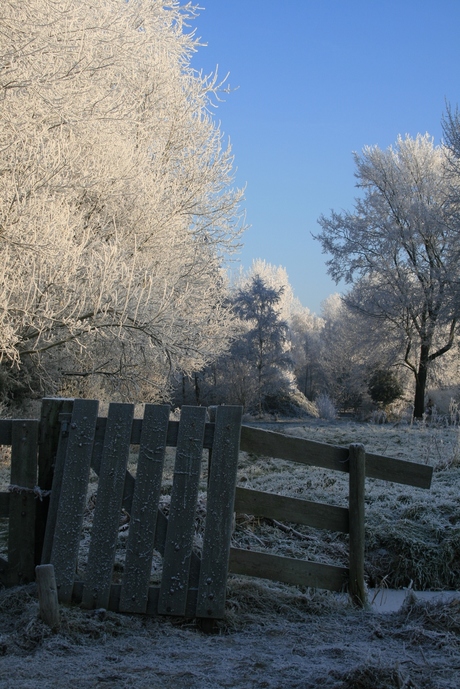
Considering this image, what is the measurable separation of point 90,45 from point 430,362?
20.3 m

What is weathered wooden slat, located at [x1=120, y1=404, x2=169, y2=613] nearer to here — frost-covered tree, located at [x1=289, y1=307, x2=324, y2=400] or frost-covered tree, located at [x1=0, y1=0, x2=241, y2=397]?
frost-covered tree, located at [x1=0, y1=0, x2=241, y2=397]

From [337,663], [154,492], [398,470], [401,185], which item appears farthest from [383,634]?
[401,185]

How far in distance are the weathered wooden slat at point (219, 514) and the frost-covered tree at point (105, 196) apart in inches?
→ 238

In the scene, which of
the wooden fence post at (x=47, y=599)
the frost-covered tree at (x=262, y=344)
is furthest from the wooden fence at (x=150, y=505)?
the frost-covered tree at (x=262, y=344)

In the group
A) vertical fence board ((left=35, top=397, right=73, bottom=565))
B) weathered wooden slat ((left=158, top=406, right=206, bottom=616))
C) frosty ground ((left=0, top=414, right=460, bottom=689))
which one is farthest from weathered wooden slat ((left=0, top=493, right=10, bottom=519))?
weathered wooden slat ((left=158, top=406, right=206, bottom=616))

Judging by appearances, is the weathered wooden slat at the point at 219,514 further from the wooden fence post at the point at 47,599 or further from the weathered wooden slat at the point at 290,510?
the wooden fence post at the point at 47,599

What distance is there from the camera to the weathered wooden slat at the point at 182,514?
3691mm

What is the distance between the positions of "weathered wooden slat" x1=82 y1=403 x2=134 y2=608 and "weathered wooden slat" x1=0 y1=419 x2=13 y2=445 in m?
0.72

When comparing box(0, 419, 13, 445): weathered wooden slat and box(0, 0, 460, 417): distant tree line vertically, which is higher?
box(0, 0, 460, 417): distant tree line

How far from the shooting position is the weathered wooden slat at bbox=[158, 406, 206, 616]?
145 inches

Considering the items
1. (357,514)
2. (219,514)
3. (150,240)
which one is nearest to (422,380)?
(150,240)

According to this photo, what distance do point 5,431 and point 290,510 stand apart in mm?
1945

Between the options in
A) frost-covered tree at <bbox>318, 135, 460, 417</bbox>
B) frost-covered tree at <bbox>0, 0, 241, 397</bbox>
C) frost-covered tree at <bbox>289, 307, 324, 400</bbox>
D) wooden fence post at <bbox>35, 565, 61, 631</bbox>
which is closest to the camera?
wooden fence post at <bbox>35, 565, 61, 631</bbox>

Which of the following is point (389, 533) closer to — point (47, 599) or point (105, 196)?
point (47, 599)
